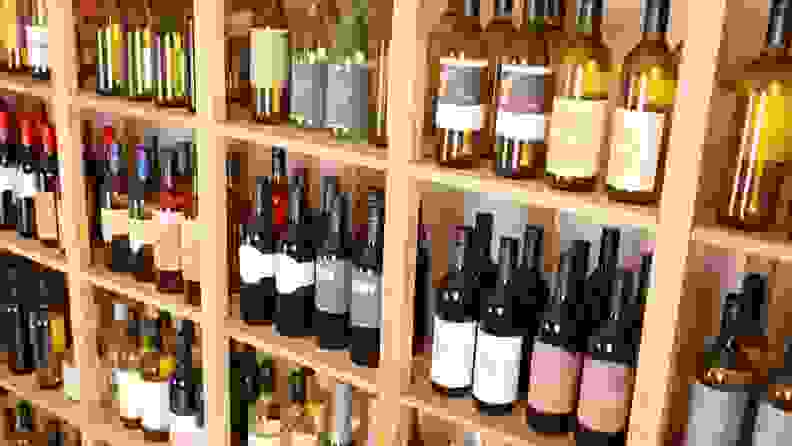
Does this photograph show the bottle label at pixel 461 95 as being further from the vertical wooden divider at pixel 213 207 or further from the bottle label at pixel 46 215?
the bottle label at pixel 46 215

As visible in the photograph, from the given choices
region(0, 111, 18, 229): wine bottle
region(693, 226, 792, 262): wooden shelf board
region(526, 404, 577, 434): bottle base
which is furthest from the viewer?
region(0, 111, 18, 229): wine bottle

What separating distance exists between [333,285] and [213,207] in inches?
11.7

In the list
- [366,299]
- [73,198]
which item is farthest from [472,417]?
[73,198]

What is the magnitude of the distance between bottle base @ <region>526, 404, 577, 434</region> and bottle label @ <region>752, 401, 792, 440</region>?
9.8 inches

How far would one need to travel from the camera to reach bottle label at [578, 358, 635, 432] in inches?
38.4

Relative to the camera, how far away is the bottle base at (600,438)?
100 centimetres

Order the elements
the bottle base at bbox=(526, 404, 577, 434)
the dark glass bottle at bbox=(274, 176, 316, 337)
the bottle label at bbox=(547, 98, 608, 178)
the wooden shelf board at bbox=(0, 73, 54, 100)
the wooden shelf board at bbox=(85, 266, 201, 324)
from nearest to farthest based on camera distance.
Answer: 1. the bottle label at bbox=(547, 98, 608, 178)
2. the bottle base at bbox=(526, 404, 577, 434)
3. the dark glass bottle at bbox=(274, 176, 316, 337)
4. the wooden shelf board at bbox=(85, 266, 201, 324)
5. the wooden shelf board at bbox=(0, 73, 54, 100)

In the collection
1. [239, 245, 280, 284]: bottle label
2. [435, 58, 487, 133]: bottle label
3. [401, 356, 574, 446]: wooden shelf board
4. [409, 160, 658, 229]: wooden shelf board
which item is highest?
[435, 58, 487, 133]: bottle label

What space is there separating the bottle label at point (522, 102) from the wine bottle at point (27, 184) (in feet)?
3.77

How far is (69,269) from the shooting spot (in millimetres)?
1617

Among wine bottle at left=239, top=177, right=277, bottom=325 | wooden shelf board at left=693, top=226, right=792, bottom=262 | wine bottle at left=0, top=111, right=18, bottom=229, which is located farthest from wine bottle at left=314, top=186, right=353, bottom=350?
wine bottle at left=0, top=111, right=18, bottom=229

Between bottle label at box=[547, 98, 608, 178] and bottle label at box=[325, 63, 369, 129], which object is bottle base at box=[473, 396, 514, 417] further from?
bottle label at box=[325, 63, 369, 129]

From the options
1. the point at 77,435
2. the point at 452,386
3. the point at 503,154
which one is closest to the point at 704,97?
the point at 503,154

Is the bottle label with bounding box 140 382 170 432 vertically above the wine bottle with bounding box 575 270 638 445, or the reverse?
the wine bottle with bounding box 575 270 638 445
